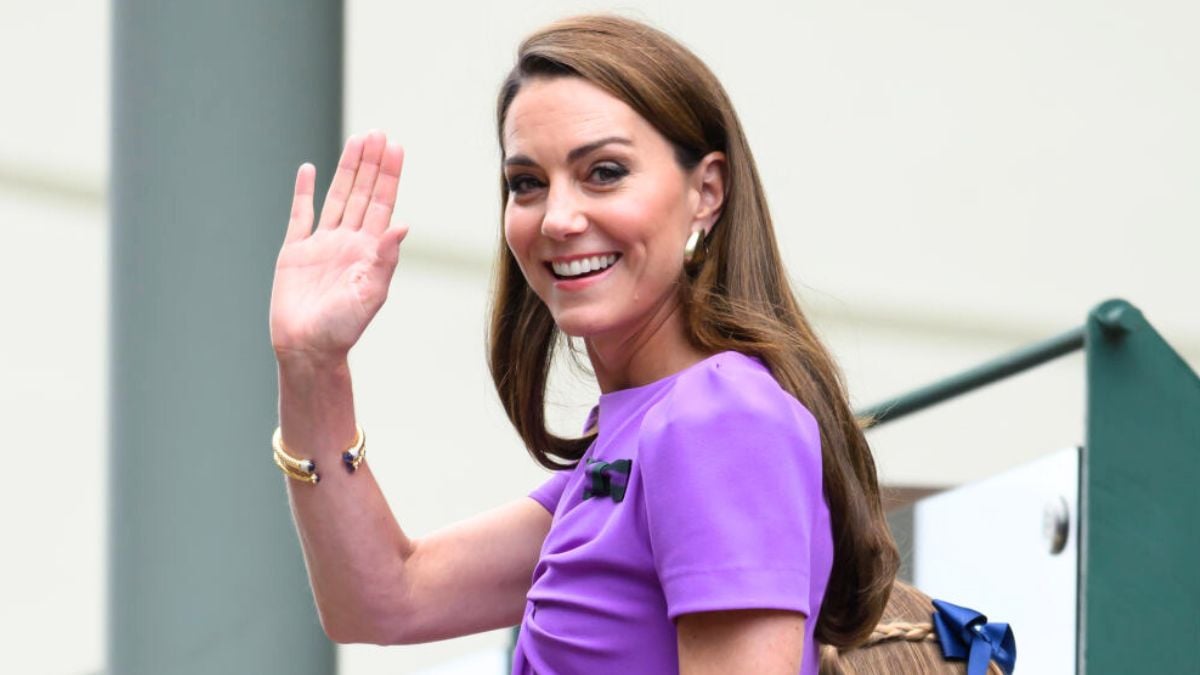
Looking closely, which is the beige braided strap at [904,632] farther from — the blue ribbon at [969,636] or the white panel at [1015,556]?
the white panel at [1015,556]

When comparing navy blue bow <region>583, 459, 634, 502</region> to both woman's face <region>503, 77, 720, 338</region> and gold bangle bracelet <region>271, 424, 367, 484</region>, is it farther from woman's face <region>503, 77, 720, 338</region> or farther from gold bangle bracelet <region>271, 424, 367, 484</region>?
gold bangle bracelet <region>271, 424, 367, 484</region>

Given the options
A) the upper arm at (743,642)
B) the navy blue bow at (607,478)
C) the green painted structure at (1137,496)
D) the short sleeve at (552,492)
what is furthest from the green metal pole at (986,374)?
the upper arm at (743,642)

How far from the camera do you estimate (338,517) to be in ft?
6.28

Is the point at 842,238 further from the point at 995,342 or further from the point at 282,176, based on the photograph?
the point at 282,176

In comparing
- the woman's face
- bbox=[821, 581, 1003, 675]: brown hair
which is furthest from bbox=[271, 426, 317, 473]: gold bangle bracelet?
bbox=[821, 581, 1003, 675]: brown hair

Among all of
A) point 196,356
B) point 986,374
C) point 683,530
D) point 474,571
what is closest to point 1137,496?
point 986,374

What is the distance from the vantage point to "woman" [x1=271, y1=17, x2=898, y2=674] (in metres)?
1.61

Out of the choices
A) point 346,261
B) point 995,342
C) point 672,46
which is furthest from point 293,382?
point 995,342

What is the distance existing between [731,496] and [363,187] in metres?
0.54

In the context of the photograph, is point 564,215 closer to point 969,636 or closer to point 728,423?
point 728,423

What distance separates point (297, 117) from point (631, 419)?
5.87 ft

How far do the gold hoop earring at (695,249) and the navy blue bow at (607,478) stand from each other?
0.20 meters

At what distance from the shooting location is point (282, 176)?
3398mm

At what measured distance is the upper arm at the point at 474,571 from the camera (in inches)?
79.4
